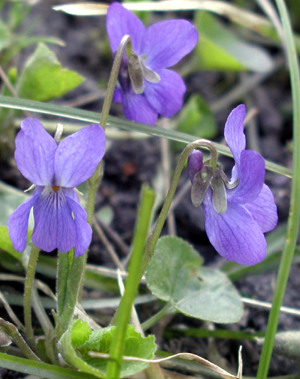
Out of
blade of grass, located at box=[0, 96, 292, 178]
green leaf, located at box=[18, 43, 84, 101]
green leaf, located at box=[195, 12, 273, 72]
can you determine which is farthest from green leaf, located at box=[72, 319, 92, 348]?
green leaf, located at box=[195, 12, 273, 72]

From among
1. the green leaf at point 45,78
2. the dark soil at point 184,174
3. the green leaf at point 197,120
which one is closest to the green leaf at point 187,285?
the dark soil at point 184,174

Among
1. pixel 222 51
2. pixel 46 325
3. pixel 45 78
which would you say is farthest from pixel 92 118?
pixel 222 51

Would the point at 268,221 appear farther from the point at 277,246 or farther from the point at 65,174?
the point at 277,246

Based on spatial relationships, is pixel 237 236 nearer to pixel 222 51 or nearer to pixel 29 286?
pixel 29 286

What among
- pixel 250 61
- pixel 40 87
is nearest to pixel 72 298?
pixel 40 87

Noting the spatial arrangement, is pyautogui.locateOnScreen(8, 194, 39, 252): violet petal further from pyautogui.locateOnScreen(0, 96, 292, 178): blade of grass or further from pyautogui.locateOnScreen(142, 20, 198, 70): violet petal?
pyautogui.locateOnScreen(142, 20, 198, 70): violet petal

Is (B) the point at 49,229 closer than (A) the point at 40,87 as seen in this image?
Yes
